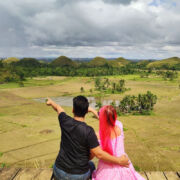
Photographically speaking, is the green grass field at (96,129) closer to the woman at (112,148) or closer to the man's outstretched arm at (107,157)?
the woman at (112,148)

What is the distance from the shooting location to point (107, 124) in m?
3.06

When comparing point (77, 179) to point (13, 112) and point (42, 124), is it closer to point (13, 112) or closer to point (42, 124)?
point (42, 124)

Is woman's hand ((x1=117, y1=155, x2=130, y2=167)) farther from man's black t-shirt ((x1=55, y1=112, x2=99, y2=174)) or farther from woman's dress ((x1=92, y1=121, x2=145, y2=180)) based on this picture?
man's black t-shirt ((x1=55, y1=112, x2=99, y2=174))

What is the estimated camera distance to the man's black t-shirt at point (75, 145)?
2.98 meters

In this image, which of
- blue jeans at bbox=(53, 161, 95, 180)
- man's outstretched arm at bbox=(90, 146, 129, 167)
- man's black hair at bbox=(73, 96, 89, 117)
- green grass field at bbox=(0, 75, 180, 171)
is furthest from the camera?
green grass field at bbox=(0, 75, 180, 171)

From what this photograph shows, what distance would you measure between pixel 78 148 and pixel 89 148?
20 centimetres

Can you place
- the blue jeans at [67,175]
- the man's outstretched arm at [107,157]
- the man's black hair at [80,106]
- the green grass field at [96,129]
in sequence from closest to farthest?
the man's outstretched arm at [107,157] → the man's black hair at [80,106] → the blue jeans at [67,175] → the green grass field at [96,129]

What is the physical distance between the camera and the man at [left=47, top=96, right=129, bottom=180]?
9.77ft

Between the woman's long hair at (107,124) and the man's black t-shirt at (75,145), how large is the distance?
0.21 metres

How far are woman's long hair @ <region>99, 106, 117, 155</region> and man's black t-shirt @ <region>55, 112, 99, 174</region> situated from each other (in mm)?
212

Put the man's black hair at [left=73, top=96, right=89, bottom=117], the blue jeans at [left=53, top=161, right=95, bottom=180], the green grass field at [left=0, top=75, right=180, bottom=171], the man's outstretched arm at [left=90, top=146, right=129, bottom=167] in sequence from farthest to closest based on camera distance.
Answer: the green grass field at [left=0, top=75, right=180, bottom=171], the blue jeans at [left=53, top=161, right=95, bottom=180], the man's black hair at [left=73, top=96, right=89, bottom=117], the man's outstretched arm at [left=90, top=146, right=129, bottom=167]

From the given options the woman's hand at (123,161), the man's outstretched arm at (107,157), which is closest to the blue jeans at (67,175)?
the man's outstretched arm at (107,157)

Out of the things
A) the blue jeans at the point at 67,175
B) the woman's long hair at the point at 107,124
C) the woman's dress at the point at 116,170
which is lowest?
the blue jeans at the point at 67,175

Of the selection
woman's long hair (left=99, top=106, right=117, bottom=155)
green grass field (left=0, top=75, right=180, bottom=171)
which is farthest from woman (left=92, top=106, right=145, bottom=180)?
green grass field (left=0, top=75, right=180, bottom=171)
